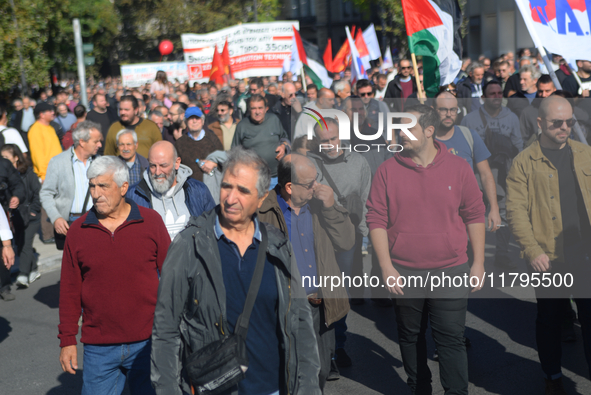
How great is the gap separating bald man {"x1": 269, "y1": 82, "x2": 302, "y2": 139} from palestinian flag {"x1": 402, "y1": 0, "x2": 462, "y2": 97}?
448cm

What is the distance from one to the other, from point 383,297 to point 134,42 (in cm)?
4363

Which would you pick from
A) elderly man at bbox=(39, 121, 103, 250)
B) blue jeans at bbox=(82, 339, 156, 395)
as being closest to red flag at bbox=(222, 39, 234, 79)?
elderly man at bbox=(39, 121, 103, 250)

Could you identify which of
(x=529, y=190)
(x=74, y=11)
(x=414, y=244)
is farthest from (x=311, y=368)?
(x=74, y=11)

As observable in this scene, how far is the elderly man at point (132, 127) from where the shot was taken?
739 centimetres

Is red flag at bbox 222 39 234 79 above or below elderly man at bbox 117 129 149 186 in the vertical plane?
above

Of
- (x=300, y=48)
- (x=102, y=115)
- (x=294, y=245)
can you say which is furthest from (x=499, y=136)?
(x=102, y=115)

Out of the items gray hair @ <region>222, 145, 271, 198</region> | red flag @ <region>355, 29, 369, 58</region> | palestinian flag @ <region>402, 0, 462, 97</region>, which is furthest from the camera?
red flag @ <region>355, 29, 369, 58</region>

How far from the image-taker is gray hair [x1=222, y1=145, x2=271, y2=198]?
8.80ft

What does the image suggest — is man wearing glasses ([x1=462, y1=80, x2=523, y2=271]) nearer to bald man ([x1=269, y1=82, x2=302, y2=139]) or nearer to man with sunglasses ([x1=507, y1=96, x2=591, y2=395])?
man with sunglasses ([x1=507, y1=96, x2=591, y2=395])

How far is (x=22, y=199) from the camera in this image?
681cm

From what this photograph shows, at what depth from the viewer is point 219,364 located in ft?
7.92

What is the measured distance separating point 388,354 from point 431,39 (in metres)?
3.21

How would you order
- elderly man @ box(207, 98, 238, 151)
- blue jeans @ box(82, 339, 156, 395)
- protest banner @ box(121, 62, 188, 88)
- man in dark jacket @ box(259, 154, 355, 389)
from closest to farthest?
blue jeans @ box(82, 339, 156, 395) → man in dark jacket @ box(259, 154, 355, 389) → elderly man @ box(207, 98, 238, 151) → protest banner @ box(121, 62, 188, 88)

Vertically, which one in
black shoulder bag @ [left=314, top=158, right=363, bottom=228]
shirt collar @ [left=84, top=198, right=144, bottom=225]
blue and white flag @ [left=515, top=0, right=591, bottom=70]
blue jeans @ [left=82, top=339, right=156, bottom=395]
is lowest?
blue jeans @ [left=82, top=339, right=156, bottom=395]
